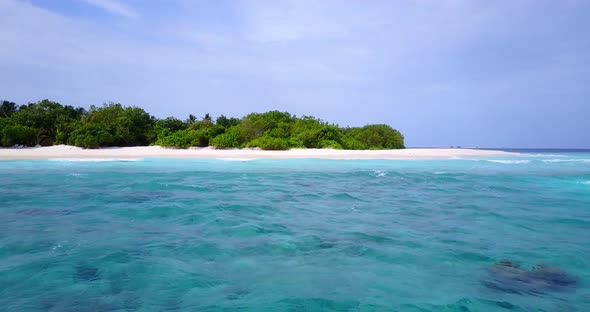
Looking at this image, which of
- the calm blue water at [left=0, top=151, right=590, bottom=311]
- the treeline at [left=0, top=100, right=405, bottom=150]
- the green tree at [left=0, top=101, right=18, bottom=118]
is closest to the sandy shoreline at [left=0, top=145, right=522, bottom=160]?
the treeline at [left=0, top=100, right=405, bottom=150]

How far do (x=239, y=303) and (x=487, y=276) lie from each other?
108 inches

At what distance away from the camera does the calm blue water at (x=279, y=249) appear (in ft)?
11.0

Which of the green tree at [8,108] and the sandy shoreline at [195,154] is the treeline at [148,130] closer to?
the green tree at [8,108]

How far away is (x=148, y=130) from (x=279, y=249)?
37.0 m

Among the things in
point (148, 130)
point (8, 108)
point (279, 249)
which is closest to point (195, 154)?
point (148, 130)

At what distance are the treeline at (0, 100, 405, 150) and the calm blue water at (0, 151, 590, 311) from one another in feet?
77.1

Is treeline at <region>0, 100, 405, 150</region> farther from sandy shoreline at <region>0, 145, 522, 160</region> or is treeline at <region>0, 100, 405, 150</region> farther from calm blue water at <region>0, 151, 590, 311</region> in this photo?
calm blue water at <region>0, 151, 590, 311</region>

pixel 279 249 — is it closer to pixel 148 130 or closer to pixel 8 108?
pixel 148 130

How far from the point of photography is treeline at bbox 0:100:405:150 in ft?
105

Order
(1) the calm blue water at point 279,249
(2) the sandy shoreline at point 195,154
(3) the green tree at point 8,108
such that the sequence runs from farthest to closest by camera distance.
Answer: (3) the green tree at point 8,108
(2) the sandy shoreline at point 195,154
(1) the calm blue water at point 279,249

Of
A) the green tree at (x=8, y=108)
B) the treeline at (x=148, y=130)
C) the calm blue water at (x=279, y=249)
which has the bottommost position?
the calm blue water at (x=279, y=249)

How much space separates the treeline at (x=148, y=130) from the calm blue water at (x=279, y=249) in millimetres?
23493

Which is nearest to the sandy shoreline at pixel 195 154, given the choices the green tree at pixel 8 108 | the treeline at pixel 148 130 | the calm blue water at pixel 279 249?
the treeline at pixel 148 130

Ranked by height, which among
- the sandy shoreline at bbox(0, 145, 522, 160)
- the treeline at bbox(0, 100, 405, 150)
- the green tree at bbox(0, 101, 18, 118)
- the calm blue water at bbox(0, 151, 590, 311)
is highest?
the green tree at bbox(0, 101, 18, 118)
